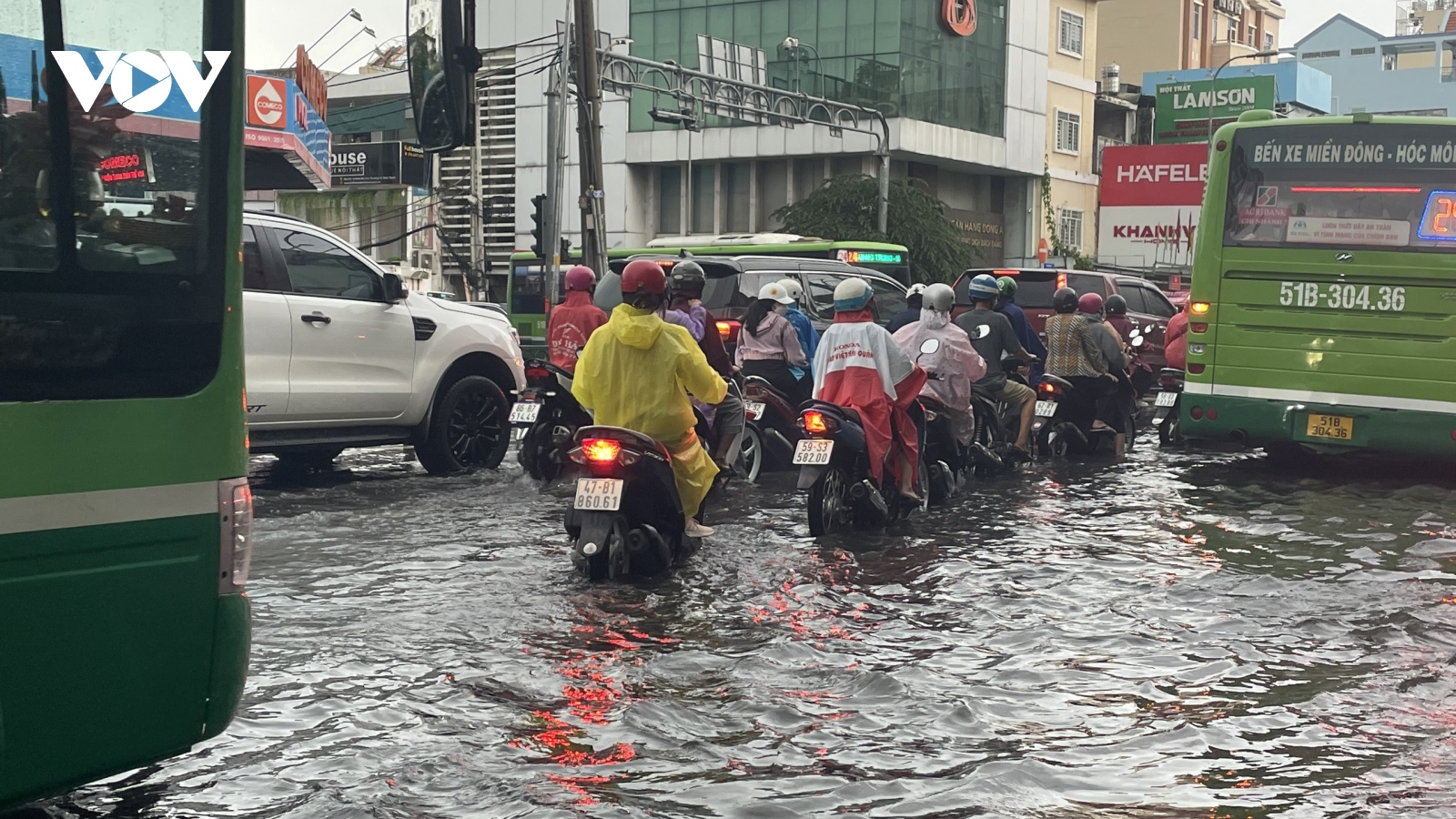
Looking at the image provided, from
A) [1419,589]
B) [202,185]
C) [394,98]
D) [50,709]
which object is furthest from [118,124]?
[394,98]

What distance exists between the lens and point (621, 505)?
8.06m

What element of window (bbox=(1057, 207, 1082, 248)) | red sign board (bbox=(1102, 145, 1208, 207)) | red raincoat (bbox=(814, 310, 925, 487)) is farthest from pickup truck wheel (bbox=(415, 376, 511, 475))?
window (bbox=(1057, 207, 1082, 248))

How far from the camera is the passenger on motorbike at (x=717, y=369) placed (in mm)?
9961

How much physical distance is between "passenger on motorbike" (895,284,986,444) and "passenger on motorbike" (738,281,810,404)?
1.37 meters

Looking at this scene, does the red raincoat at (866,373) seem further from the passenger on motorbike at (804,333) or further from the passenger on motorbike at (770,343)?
the passenger on motorbike at (804,333)

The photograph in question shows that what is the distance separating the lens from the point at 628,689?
19.6 feet

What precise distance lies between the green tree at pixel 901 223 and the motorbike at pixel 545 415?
2620 centimetres

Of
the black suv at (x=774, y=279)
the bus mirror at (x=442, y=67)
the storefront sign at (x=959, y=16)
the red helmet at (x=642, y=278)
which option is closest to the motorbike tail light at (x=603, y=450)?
the red helmet at (x=642, y=278)

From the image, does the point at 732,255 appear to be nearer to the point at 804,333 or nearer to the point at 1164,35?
the point at 804,333

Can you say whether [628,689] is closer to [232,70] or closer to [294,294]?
[232,70]

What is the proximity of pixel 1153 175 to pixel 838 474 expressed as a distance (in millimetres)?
38864

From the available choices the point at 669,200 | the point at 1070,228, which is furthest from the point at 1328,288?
the point at 1070,228

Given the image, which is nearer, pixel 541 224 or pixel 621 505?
pixel 621 505

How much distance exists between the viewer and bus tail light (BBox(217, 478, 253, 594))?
12.9ft
